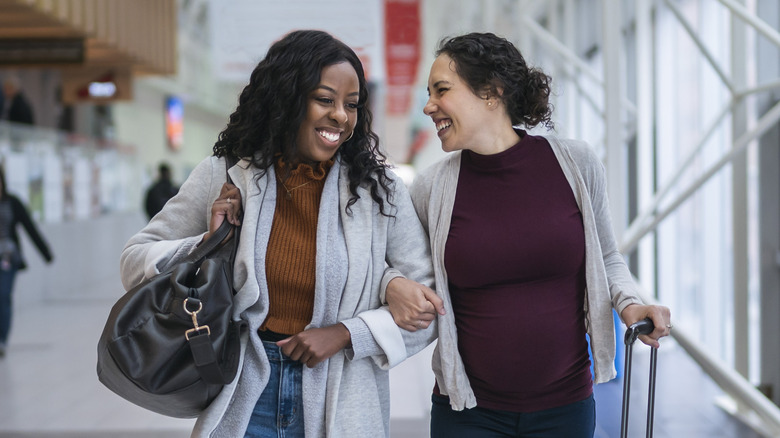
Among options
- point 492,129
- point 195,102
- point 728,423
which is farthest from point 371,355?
point 195,102

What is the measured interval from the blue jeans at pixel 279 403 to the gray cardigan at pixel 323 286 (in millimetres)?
34

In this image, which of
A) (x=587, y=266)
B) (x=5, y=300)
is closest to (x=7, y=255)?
(x=5, y=300)

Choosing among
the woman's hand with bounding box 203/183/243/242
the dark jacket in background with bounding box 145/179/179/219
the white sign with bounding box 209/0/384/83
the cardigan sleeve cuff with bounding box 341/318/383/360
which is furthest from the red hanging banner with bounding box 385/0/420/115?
the cardigan sleeve cuff with bounding box 341/318/383/360

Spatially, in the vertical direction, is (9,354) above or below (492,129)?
below

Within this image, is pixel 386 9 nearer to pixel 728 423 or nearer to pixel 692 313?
pixel 692 313

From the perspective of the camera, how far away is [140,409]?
579 cm

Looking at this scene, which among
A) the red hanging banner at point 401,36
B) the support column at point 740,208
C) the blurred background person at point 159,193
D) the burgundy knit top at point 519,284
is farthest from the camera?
the blurred background person at point 159,193

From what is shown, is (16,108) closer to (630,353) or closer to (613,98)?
(613,98)

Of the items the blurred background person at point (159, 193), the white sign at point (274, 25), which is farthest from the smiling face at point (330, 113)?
the blurred background person at point (159, 193)

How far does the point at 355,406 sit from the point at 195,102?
27462 mm

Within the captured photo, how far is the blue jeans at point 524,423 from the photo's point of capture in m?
2.21

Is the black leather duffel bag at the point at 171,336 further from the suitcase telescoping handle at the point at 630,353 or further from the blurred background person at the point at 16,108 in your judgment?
the blurred background person at the point at 16,108

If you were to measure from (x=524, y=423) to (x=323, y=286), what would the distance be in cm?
69

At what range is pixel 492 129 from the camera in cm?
229
